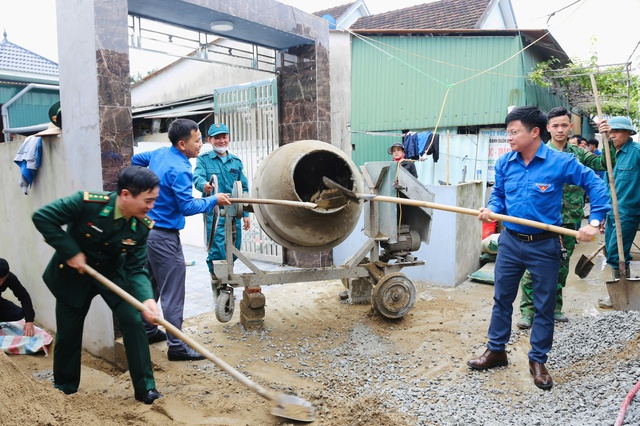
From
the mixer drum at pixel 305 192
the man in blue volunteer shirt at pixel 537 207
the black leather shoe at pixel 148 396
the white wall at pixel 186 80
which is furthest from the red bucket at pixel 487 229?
the black leather shoe at pixel 148 396

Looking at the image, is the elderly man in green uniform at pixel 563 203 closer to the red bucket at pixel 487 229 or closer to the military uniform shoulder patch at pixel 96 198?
the red bucket at pixel 487 229

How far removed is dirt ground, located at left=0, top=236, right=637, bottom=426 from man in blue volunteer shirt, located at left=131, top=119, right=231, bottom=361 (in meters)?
0.40

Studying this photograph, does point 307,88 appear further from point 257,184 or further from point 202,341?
point 202,341

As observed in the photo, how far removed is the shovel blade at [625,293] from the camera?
4047 mm

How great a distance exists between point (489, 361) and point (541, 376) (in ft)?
1.19

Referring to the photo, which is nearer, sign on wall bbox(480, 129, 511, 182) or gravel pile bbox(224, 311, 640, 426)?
gravel pile bbox(224, 311, 640, 426)

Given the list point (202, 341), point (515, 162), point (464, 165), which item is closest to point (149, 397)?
point (202, 341)

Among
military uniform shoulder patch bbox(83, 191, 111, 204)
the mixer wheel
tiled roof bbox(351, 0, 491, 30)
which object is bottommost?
the mixer wheel

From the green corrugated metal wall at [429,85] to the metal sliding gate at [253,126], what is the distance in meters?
2.60

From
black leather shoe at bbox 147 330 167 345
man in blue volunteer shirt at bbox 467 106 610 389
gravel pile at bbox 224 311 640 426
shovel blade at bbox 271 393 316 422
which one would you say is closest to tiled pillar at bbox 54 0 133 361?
black leather shoe at bbox 147 330 167 345

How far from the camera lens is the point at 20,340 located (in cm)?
450

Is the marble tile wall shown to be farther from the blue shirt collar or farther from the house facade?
the house facade

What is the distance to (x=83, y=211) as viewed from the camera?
276cm

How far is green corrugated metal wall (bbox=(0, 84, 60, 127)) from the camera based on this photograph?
31.1 feet
